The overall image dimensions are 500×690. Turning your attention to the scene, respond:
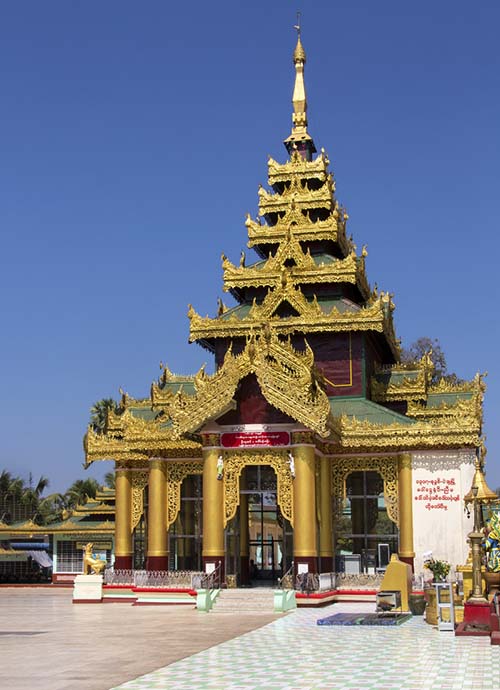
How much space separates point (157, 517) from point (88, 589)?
2.85 m

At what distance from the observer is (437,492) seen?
29.2 meters

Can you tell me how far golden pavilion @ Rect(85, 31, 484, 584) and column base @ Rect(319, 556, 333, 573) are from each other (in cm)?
7

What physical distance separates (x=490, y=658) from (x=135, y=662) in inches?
201

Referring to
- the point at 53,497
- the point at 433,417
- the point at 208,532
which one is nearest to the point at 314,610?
the point at 208,532

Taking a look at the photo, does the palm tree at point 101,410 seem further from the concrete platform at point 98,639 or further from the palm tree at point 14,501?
the concrete platform at point 98,639

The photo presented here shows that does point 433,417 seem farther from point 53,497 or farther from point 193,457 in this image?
point 53,497

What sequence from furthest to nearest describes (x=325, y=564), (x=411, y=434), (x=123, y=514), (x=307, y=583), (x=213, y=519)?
(x=123, y=514) < (x=411, y=434) < (x=325, y=564) < (x=213, y=519) < (x=307, y=583)

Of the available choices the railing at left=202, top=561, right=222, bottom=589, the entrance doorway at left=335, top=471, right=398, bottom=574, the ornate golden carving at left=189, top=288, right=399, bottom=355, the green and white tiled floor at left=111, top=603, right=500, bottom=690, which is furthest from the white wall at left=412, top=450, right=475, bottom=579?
the green and white tiled floor at left=111, top=603, right=500, bottom=690

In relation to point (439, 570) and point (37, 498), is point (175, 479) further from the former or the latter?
point (37, 498)

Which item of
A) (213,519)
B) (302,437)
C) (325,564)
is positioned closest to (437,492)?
(325,564)

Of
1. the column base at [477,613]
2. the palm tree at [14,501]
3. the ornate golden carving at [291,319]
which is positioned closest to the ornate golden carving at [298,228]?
the ornate golden carving at [291,319]

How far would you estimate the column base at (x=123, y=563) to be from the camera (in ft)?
108

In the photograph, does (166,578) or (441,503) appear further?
(166,578)

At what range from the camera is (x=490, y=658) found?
50.0ft
